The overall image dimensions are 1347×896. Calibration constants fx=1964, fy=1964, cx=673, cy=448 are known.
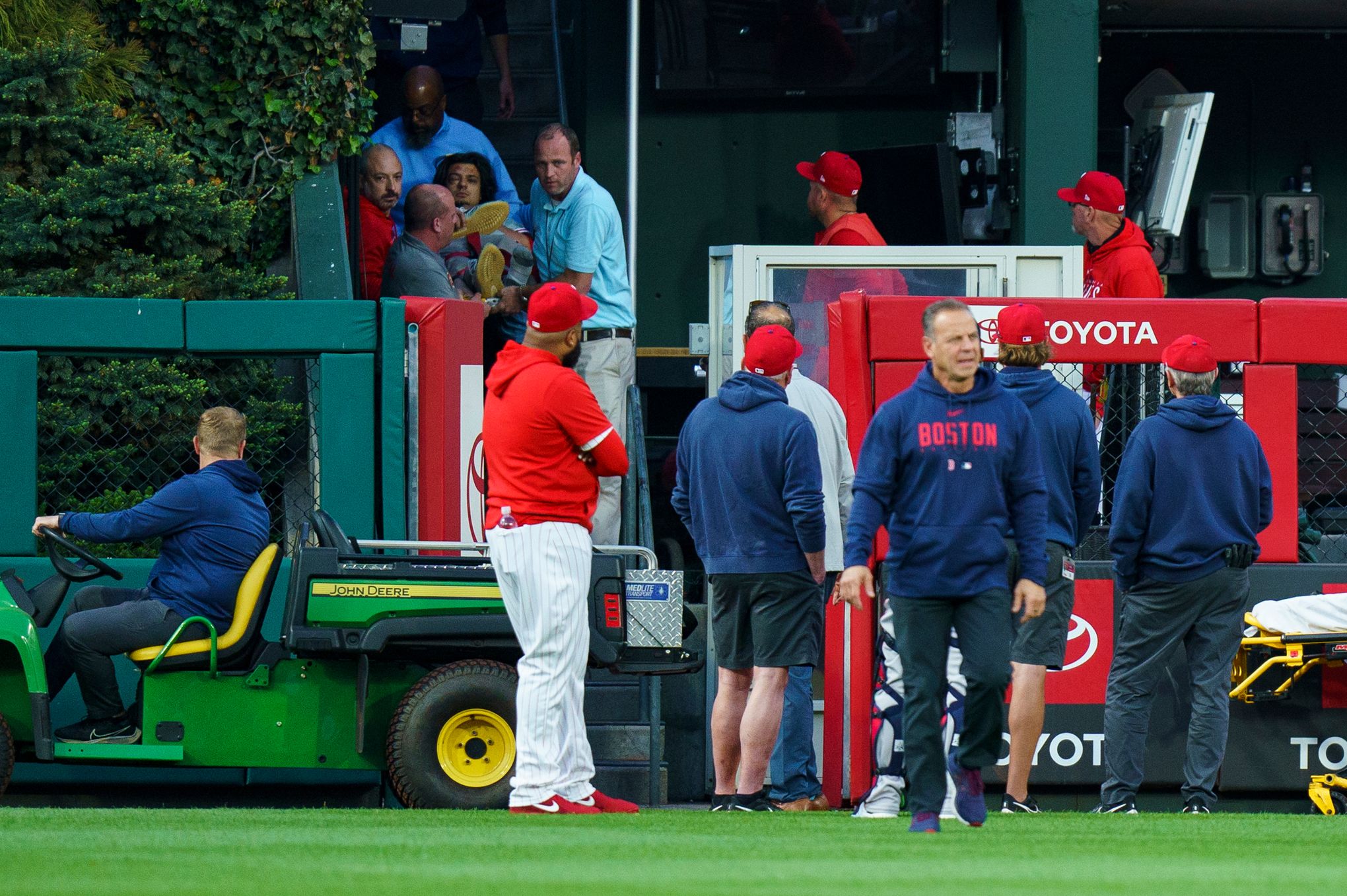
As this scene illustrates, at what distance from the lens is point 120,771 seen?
8.66m

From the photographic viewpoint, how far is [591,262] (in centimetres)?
1078

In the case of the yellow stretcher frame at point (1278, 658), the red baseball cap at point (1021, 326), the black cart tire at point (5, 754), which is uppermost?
the red baseball cap at point (1021, 326)

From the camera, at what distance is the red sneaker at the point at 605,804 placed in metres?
7.19

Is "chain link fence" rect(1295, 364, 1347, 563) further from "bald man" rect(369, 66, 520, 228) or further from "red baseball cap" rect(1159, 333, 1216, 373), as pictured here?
"bald man" rect(369, 66, 520, 228)

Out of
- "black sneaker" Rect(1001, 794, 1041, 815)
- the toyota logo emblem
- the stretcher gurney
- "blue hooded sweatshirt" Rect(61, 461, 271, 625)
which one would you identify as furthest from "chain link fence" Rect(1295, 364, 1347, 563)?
"blue hooded sweatshirt" Rect(61, 461, 271, 625)

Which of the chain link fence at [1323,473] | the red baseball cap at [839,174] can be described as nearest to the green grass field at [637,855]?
the chain link fence at [1323,473]

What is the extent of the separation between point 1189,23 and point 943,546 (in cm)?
942

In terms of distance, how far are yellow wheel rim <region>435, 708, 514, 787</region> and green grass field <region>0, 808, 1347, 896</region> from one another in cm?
92

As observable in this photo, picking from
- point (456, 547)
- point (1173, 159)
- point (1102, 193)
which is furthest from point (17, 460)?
point (1173, 159)

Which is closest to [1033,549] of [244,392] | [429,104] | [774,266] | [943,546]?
[943,546]

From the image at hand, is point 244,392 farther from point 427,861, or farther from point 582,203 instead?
point 427,861

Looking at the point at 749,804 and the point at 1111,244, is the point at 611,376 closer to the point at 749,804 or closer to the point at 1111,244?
the point at 1111,244

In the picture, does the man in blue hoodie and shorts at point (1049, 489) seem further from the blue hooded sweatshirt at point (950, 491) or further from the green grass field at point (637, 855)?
the blue hooded sweatshirt at point (950, 491)

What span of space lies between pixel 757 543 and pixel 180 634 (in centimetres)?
239
